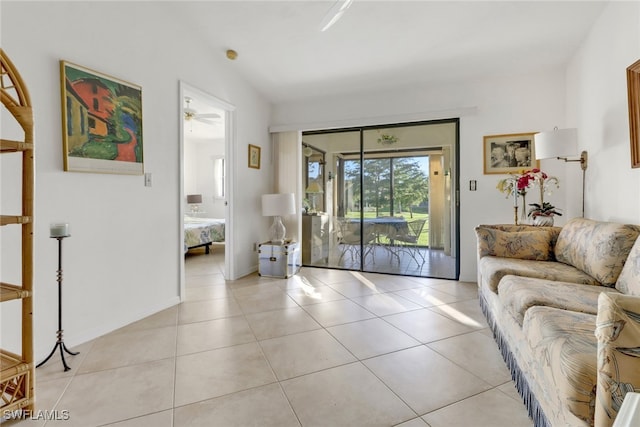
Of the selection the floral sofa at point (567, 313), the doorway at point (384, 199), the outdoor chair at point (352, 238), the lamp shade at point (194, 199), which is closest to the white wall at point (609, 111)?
the floral sofa at point (567, 313)

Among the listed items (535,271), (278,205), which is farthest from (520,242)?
(278,205)

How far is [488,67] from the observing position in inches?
134

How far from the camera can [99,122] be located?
7.30ft

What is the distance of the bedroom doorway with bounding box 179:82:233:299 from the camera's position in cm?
501

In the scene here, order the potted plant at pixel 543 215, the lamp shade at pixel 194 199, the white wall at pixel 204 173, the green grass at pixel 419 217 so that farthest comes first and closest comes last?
the white wall at pixel 204 173 → the lamp shade at pixel 194 199 → the green grass at pixel 419 217 → the potted plant at pixel 543 215

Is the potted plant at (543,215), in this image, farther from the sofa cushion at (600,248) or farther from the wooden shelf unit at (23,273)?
the wooden shelf unit at (23,273)

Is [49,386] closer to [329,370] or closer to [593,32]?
[329,370]

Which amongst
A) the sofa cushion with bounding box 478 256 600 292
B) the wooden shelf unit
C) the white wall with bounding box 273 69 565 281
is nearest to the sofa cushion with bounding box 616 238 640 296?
the sofa cushion with bounding box 478 256 600 292

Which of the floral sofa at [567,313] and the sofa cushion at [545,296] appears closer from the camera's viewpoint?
the floral sofa at [567,313]

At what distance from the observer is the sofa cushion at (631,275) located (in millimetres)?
1594

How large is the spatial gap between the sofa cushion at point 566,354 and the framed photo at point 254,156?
11.3 ft

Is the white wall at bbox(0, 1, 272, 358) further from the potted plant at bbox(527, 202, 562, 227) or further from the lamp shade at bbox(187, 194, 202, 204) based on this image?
the lamp shade at bbox(187, 194, 202, 204)

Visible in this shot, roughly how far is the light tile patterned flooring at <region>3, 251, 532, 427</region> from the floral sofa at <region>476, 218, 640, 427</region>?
0.24 m

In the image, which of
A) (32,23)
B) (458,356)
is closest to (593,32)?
(458,356)
